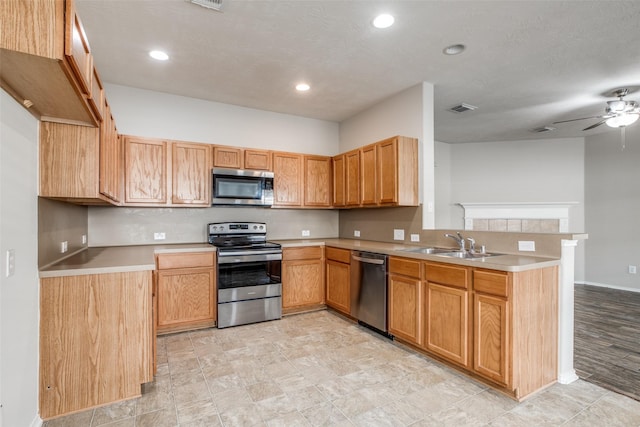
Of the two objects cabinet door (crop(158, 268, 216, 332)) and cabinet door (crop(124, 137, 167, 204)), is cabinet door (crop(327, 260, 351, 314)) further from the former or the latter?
cabinet door (crop(124, 137, 167, 204))

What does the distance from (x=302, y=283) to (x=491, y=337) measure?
2352 millimetres

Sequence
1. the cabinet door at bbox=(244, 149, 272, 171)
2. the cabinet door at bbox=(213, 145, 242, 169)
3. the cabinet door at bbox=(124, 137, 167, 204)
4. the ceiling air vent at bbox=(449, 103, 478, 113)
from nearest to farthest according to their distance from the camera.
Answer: the cabinet door at bbox=(124, 137, 167, 204) < the cabinet door at bbox=(213, 145, 242, 169) < the cabinet door at bbox=(244, 149, 272, 171) < the ceiling air vent at bbox=(449, 103, 478, 113)

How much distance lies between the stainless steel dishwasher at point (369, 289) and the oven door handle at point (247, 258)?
94 centimetres

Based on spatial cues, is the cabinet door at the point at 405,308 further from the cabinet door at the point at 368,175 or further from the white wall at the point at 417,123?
the cabinet door at the point at 368,175

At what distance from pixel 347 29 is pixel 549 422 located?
308 cm

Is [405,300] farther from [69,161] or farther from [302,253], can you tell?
[69,161]

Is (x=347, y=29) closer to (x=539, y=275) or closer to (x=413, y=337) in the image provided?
(x=539, y=275)

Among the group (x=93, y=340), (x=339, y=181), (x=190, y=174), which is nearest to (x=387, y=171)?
(x=339, y=181)

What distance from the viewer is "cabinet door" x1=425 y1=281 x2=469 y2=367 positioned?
2.48 meters

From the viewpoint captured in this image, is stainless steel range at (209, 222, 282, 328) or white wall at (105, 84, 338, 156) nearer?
stainless steel range at (209, 222, 282, 328)

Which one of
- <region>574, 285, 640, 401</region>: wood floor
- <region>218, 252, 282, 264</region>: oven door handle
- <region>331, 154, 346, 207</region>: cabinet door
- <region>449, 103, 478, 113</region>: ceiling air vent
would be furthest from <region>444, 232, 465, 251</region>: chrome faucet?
<region>449, 103, 478, 113</region>: ceiling air vent

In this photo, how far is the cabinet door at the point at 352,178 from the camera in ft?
13.8

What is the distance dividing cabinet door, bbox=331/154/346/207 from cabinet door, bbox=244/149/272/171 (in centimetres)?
98

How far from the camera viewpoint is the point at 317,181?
15.3 ft
